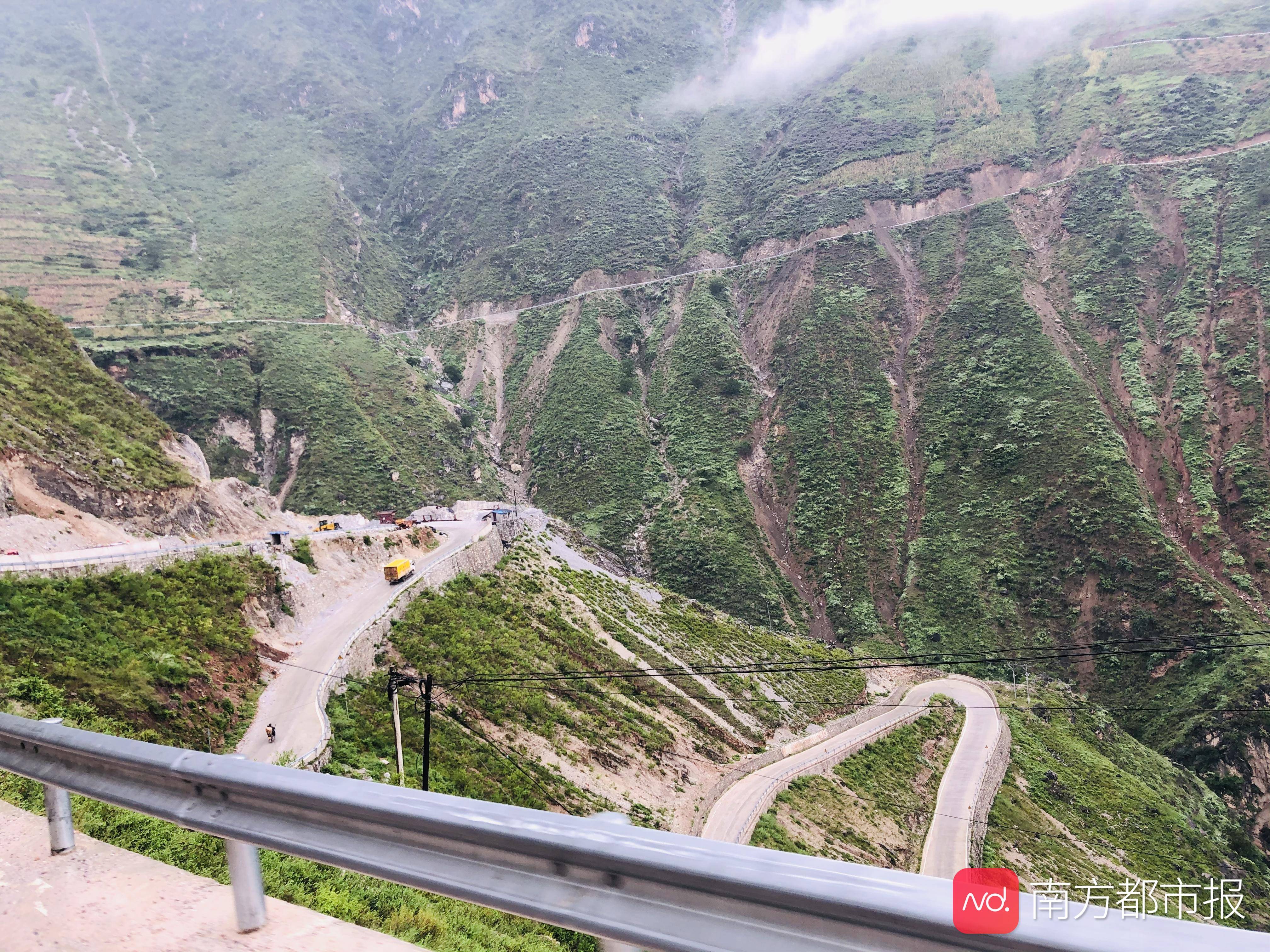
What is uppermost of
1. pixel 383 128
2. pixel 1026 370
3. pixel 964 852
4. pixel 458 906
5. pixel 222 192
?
pixel 383 128

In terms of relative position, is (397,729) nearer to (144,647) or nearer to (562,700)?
(144,647)

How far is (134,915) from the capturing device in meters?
2.84

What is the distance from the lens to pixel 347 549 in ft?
88.1

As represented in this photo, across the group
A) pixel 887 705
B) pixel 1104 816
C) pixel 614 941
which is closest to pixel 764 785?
pixel 887 705

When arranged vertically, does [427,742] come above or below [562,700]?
above

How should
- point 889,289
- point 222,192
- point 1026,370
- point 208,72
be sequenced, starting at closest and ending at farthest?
point 1026,370 → point 889,289 → point 222,192 → point 208,72

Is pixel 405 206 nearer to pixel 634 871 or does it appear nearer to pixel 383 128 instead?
pixel 383 128

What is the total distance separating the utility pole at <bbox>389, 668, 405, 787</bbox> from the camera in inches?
535

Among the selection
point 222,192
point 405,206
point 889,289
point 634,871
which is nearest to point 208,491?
point 634,871

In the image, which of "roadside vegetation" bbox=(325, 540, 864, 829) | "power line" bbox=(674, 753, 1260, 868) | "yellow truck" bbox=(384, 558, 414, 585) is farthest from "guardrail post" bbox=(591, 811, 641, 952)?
"yellow truck" bbox=(384, 558, 414, 585)

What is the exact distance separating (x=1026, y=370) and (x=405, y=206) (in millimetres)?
109076

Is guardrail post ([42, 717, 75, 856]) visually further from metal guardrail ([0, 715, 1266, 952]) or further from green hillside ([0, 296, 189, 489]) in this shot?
green hillside ([0, 296, 189, 489])

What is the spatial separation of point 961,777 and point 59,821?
35174mm

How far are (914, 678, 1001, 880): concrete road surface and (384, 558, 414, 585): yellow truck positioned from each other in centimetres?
2097
